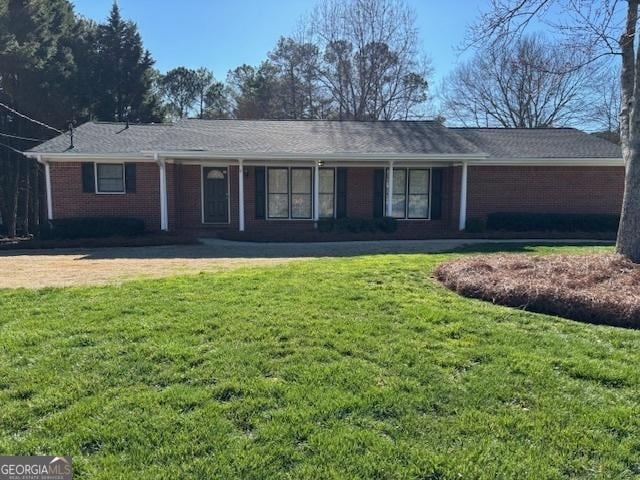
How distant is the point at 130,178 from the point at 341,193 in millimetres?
6951

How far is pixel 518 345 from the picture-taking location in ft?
14.0

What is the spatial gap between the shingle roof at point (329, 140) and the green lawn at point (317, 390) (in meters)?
10.5

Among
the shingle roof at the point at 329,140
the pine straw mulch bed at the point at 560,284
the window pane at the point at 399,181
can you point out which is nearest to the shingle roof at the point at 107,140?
the shingle roof at the point at 329,140

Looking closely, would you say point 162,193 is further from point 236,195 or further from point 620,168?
point 620,168

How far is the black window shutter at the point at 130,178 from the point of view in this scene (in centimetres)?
1549

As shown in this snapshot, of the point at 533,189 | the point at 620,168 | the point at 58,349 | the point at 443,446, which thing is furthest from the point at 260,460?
the point at 620,168

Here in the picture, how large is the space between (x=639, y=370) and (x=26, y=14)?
25229 millimetres

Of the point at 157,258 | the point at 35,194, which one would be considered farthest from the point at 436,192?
the point at 35,194

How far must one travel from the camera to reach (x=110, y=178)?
1551 cm

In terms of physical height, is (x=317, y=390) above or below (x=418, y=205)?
below

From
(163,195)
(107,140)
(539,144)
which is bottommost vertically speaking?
(163,195)

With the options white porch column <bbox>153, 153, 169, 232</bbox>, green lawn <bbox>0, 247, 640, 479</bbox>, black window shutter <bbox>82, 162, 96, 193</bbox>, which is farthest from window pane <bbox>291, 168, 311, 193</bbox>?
green lawn <bbox>0, 247, 640, 479</bbox>

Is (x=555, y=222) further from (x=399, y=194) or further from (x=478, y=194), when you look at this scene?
(x=399, y=194)

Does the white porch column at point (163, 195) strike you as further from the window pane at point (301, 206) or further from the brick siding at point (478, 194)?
the window pane at point (301, 206)
